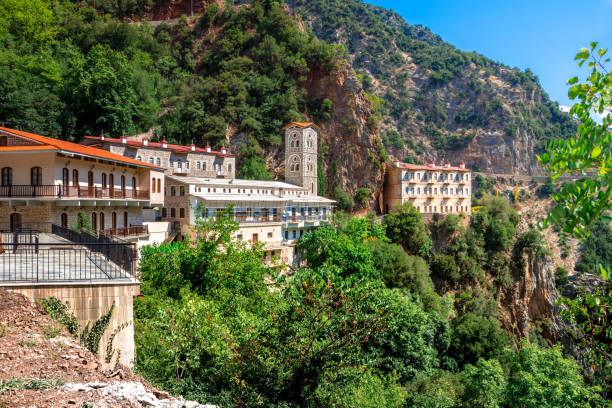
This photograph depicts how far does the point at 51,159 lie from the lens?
17438 millimetres

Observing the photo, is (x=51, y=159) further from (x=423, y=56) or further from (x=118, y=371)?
(x=423, y=56)

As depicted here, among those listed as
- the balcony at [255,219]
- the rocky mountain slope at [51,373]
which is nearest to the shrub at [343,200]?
the balcony at [255,219]

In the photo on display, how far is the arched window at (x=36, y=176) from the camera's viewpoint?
1756 cm

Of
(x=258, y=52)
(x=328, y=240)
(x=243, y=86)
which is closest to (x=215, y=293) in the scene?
(x=328, y=240)

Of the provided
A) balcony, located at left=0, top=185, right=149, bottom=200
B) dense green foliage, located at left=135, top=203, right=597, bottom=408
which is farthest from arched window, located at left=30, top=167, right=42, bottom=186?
dense green foliage, located at left=135, top=203, right=597, bottom=408

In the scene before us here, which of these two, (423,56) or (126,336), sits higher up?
(423,56)

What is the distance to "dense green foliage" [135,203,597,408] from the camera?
376 inches

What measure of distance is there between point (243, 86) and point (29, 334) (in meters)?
46.1

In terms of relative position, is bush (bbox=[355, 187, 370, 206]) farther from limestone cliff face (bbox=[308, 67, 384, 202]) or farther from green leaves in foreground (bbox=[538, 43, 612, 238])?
green leaves in foreground (bbox=[538, 43, 612, 238])

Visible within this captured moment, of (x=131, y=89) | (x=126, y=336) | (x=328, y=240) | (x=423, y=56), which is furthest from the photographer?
(x=423, y=56)

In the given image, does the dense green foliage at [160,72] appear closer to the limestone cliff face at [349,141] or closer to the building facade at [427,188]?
the limestone cliff face at [349,141]

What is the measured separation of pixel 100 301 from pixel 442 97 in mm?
113086

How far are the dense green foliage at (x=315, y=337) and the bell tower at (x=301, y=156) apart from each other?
527 inches

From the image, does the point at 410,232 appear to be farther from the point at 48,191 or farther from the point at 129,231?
the point at 48,191
